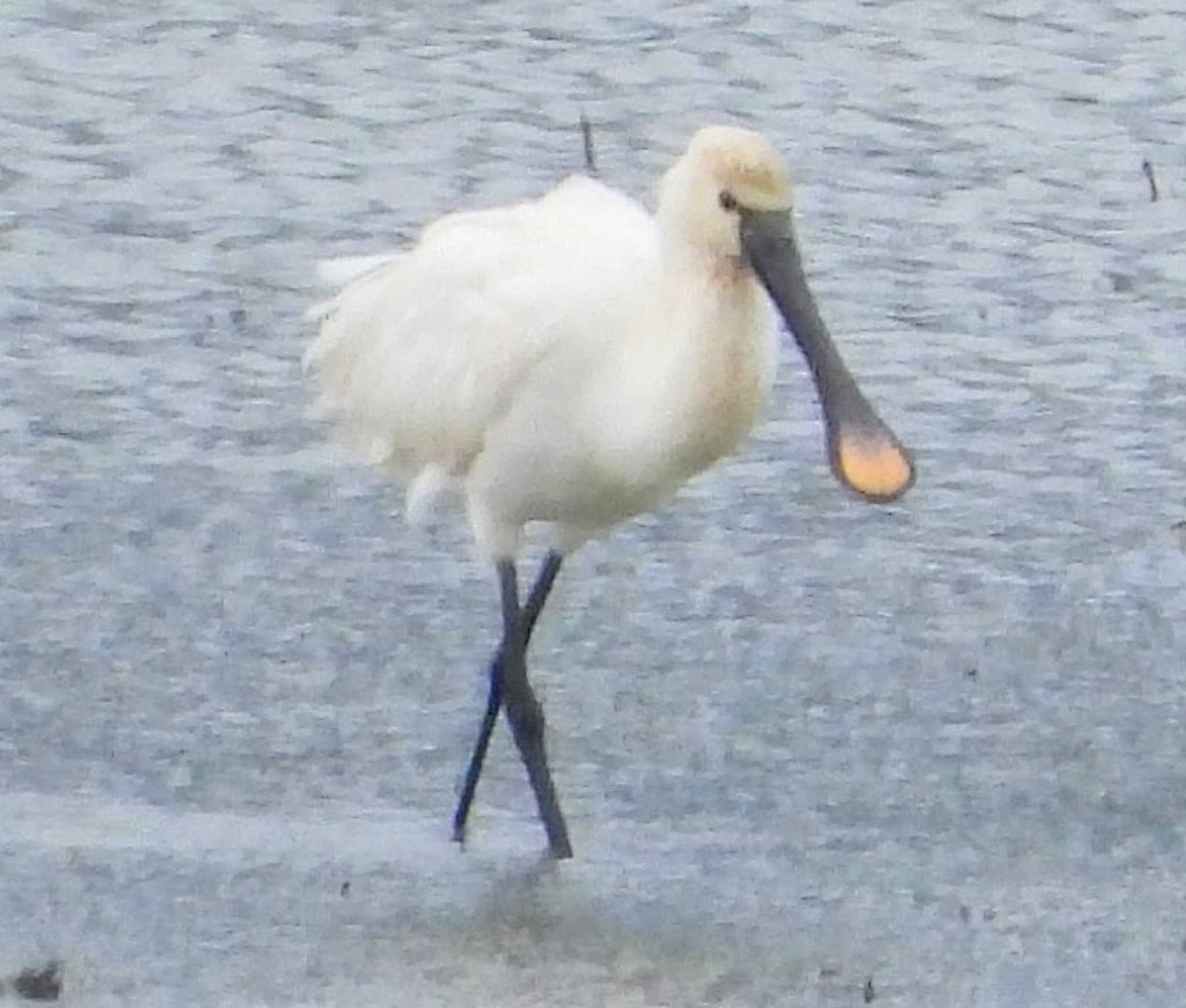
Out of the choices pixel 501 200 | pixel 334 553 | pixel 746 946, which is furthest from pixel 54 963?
pixel 501 200

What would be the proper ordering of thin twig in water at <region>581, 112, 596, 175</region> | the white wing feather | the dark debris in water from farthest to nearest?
thin twig in water at <region>581, 112, 596, 175</region> → the white wing feather → the dark debris in water

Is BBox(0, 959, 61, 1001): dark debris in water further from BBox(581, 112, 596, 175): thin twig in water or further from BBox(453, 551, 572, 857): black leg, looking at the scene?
BBox(581, 112, 596, 175): thin twig in water

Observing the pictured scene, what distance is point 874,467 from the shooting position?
6141 mm

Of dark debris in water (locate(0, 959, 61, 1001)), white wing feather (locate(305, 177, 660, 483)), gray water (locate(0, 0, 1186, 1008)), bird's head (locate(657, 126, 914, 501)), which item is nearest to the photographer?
dark debris in water (locate(0, 959, 61, 1001))

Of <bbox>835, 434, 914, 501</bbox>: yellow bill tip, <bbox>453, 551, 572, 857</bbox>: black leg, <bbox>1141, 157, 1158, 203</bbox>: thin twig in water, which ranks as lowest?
<bbox>1141, 157, 1158, 203</bbox>: thin twig in water

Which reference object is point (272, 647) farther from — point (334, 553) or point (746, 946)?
point (746, 946)

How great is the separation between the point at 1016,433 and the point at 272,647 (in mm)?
1808

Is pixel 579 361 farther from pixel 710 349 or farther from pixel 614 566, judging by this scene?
pixel 614 566

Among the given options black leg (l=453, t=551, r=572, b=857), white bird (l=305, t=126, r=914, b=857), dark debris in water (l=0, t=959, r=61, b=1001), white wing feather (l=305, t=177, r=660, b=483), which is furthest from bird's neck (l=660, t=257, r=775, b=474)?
dark debris in water (l=0, t=959, r=61, b=1001)

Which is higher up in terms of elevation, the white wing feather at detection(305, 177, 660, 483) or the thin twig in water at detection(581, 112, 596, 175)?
the white wing feather at detection(305, 177, 660, 483)

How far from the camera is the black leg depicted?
6195 millimetres

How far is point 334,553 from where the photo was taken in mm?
7301

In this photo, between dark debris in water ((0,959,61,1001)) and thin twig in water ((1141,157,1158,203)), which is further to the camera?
thin twig in water ((1141,157,1158,203))

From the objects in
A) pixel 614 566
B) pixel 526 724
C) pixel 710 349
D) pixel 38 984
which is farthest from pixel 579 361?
pixel 38 984
